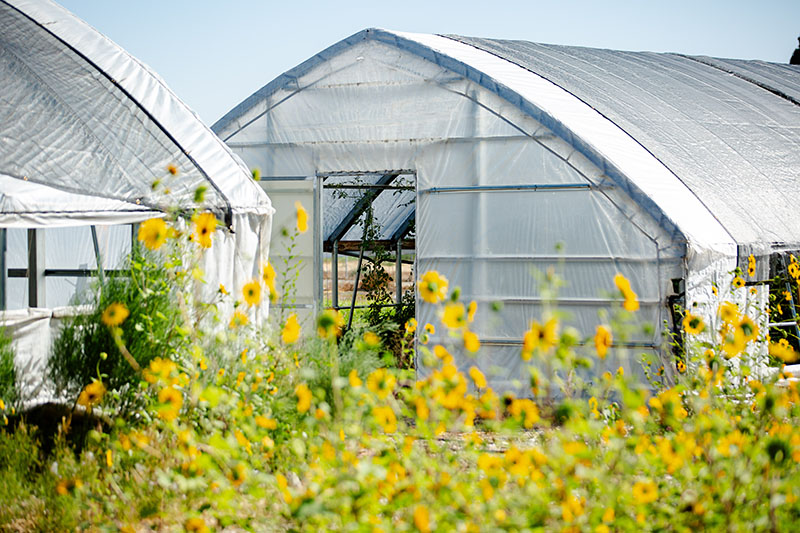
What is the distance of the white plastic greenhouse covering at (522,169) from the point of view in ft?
22.8

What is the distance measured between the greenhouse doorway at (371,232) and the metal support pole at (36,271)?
3.21m

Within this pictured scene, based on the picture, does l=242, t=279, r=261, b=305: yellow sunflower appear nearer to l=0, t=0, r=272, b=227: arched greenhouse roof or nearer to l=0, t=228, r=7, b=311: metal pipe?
l=0, t=0, r=272, b=227: arched greenhouse roof

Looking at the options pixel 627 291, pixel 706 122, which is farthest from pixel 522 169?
pixel 627 291

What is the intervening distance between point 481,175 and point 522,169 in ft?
1.11

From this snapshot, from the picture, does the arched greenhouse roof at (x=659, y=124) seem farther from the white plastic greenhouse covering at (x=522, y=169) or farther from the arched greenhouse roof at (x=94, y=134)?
the arched greenhouse roof at (x=94, y=134)

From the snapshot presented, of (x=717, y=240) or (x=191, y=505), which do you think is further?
(x=717, y=240)

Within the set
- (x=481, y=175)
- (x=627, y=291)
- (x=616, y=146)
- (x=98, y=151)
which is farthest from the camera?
(x=481, y=175)

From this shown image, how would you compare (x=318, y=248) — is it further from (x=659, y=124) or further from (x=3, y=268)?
(x=659, y=124)

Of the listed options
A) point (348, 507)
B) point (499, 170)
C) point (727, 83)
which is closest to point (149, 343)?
point (348, 507)

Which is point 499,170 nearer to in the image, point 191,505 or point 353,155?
point 353,155

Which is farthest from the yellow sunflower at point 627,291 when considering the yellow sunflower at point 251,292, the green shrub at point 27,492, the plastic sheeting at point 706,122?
the plastic sheeting at point 706,122

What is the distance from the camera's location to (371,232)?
35.3ft

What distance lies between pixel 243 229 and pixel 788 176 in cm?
Answer: 506

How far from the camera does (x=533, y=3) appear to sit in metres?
9.20
